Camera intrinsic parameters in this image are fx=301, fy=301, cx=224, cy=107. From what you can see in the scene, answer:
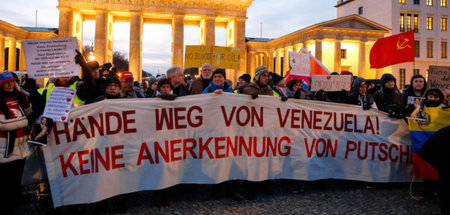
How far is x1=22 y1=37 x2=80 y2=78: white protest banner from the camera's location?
3.79 m

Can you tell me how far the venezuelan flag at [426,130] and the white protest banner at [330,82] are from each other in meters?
1.27

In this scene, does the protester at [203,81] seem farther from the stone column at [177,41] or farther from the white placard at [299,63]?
the stone column at [177,41]

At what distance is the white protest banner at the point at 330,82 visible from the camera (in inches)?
220

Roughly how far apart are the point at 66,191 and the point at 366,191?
4395 millimetres

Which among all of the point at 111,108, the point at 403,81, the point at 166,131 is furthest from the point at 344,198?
the point at 403,81

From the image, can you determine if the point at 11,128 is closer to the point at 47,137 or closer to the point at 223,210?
the point at 47,137

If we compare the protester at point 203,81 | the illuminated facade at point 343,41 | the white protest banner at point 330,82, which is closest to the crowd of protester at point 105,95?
the protester at point 203,81

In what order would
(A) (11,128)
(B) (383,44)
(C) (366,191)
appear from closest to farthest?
(A) (11,128), (C) (366,191), (B) (383,44)

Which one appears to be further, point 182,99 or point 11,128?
point 182,99

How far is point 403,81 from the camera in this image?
1719 inches

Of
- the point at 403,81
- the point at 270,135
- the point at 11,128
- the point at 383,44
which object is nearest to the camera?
the point at 11,128

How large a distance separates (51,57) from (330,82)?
14.9 feet

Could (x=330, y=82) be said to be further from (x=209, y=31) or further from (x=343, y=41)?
(x=343, y=41)

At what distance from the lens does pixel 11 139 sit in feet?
11.5
